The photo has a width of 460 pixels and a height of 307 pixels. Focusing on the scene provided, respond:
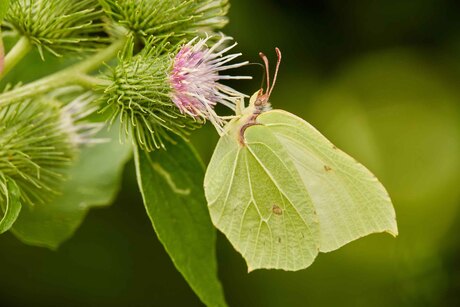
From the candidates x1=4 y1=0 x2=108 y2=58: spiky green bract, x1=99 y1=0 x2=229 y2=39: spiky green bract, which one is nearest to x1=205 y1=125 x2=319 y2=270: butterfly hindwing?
x1=99 y1=0 x2=229 y2=39: spiky green bract

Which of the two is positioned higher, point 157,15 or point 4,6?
point 4,6

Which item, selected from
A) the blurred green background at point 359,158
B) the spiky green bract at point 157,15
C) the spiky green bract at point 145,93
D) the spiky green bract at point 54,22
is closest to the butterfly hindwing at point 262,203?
the spiky green bract at point 145,93

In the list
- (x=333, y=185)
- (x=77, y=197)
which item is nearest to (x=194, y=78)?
(x=333, y=185)

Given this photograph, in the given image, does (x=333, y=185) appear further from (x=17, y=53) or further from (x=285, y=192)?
(x=17, y=53)

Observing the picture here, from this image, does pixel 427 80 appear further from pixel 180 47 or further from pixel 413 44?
pixel 180 47

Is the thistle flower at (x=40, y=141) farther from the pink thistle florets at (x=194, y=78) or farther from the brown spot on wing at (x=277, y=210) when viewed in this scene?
the brown spot on wing at (x=277, y=210)

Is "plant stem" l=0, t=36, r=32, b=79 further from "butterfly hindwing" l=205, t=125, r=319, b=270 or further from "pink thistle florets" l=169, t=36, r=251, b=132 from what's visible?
"butterfly hindwing" l=205, t=125, r=319, b=270
